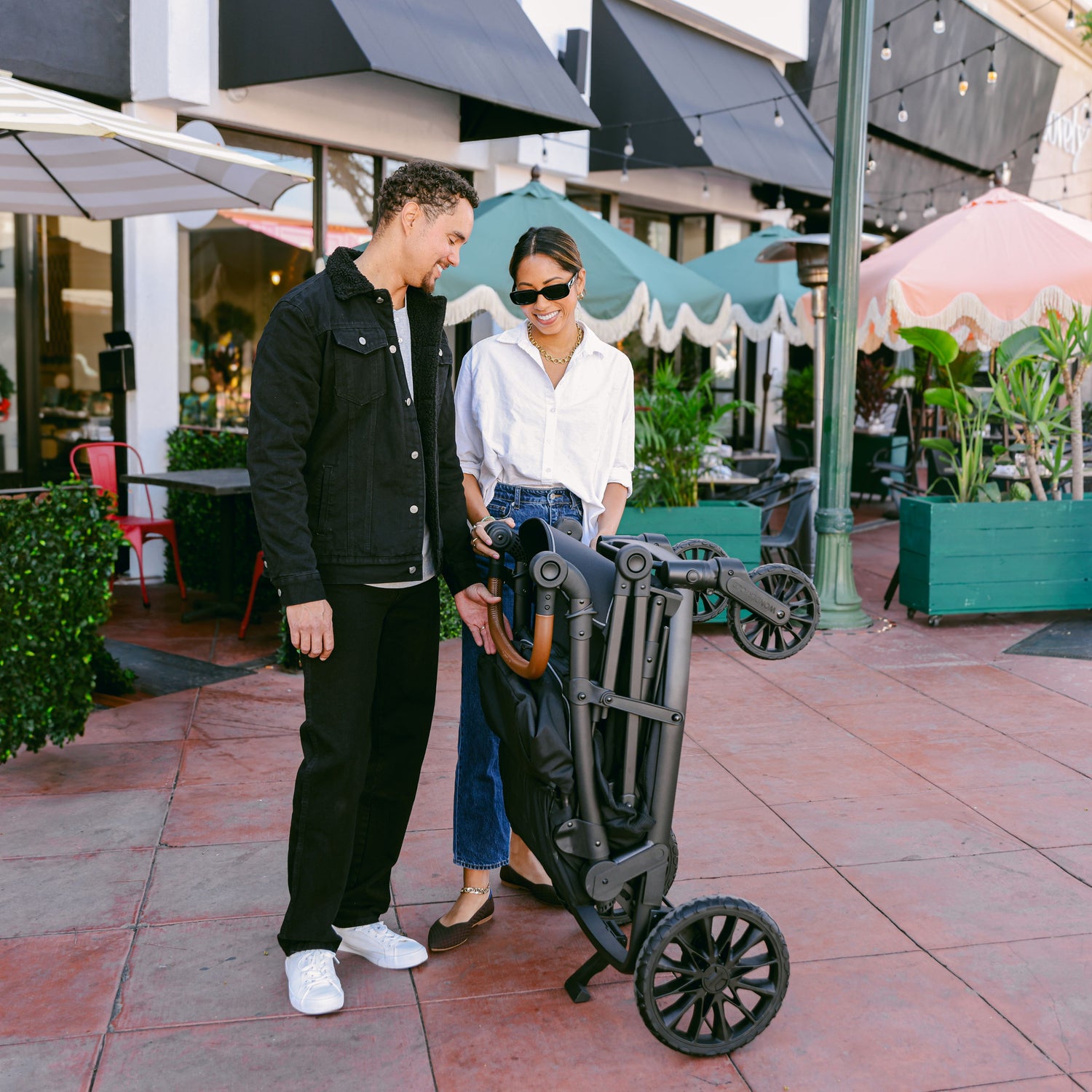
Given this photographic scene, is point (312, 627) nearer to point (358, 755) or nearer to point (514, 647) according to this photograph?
point (358, 755)

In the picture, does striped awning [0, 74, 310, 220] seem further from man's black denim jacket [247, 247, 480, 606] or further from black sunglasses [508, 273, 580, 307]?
man's black denim jacket [247, 247, 480, 606]

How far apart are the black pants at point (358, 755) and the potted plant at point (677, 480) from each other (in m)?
4.09

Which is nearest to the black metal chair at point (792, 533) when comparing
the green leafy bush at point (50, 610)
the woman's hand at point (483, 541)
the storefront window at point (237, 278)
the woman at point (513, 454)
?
the storefront window at point (237, 278)

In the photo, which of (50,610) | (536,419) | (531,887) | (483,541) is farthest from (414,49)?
(531,887)

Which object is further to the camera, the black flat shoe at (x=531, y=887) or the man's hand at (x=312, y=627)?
the black flat shoe at (x=531, y=887)

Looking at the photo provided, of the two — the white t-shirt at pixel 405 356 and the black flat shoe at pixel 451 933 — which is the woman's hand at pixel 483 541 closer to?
the white t-shirt at pixel 405 356

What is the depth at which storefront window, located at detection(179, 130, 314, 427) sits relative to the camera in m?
9.34

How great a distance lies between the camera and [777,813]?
4477 millimetres

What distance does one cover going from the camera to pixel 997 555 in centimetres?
757

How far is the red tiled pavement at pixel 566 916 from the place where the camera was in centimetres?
286

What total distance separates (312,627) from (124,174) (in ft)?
15.8

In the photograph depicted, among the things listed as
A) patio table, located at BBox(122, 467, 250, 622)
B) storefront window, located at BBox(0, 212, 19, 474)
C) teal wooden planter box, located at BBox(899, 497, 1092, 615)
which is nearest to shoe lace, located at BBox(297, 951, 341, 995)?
patio table, located at BBox(122, 467, 250, 622)

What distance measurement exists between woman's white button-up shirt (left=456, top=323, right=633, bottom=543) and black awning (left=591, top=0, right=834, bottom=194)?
30.0 ft

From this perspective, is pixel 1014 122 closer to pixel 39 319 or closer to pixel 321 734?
pixel 39 319
